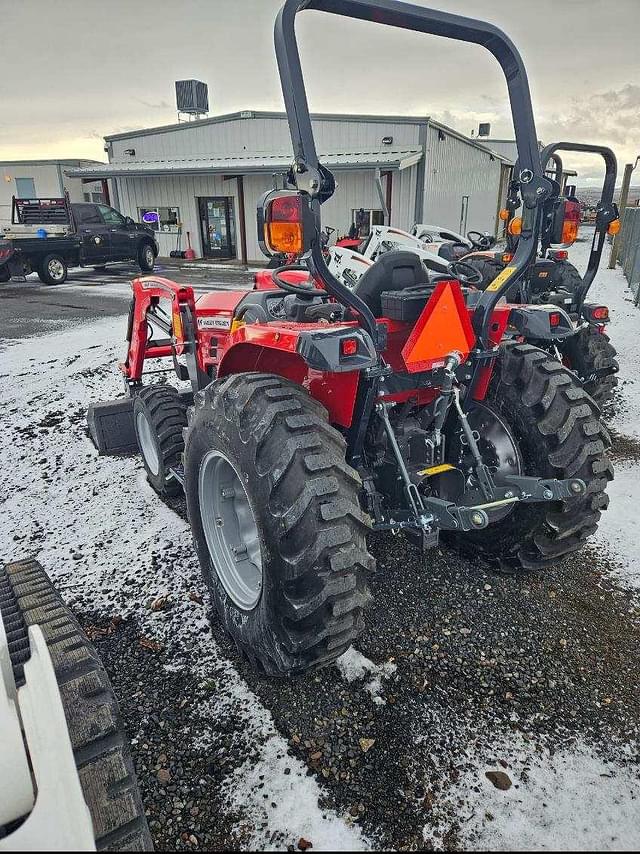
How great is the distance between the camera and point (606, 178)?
5.58 metres

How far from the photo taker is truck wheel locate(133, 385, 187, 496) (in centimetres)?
389

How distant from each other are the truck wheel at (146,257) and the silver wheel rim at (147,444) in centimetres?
1487

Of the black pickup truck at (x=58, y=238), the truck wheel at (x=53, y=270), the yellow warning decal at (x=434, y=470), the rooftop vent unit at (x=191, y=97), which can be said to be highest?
the rooftop vent unit at (x=191, y=97)

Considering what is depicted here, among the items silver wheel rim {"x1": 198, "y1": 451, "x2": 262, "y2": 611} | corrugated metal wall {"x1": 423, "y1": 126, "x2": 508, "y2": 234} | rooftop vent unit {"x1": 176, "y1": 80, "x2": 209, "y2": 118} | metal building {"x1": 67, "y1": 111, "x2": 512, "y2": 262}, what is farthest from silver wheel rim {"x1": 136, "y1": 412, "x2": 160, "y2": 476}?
rooftop vent unit {"x1": 176, "y1": 80, "x2": 209, "y2": 118}

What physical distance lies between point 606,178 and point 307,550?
17.7ft

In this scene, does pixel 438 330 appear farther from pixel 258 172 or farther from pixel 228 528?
pixel 258 172

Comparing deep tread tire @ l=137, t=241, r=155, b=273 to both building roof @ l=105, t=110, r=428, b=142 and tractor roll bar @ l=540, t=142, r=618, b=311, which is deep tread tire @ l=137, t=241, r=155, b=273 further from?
tractor roll bar @ l=540, t=142, r=618, b=311

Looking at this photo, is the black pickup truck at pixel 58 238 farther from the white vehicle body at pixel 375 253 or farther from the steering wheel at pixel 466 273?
the steering wheel at pixel 466 273

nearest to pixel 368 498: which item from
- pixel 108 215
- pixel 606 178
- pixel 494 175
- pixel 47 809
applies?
pixel 47 809

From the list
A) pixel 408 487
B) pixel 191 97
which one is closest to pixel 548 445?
pixel 408 487

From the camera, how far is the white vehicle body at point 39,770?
1.08 metres

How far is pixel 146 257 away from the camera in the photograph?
1789 cm

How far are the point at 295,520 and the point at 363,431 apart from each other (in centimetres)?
65

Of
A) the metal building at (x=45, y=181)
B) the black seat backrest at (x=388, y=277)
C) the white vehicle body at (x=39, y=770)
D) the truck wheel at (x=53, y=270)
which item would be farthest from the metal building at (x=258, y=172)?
the white vehicle body at (x=39, y=770)
